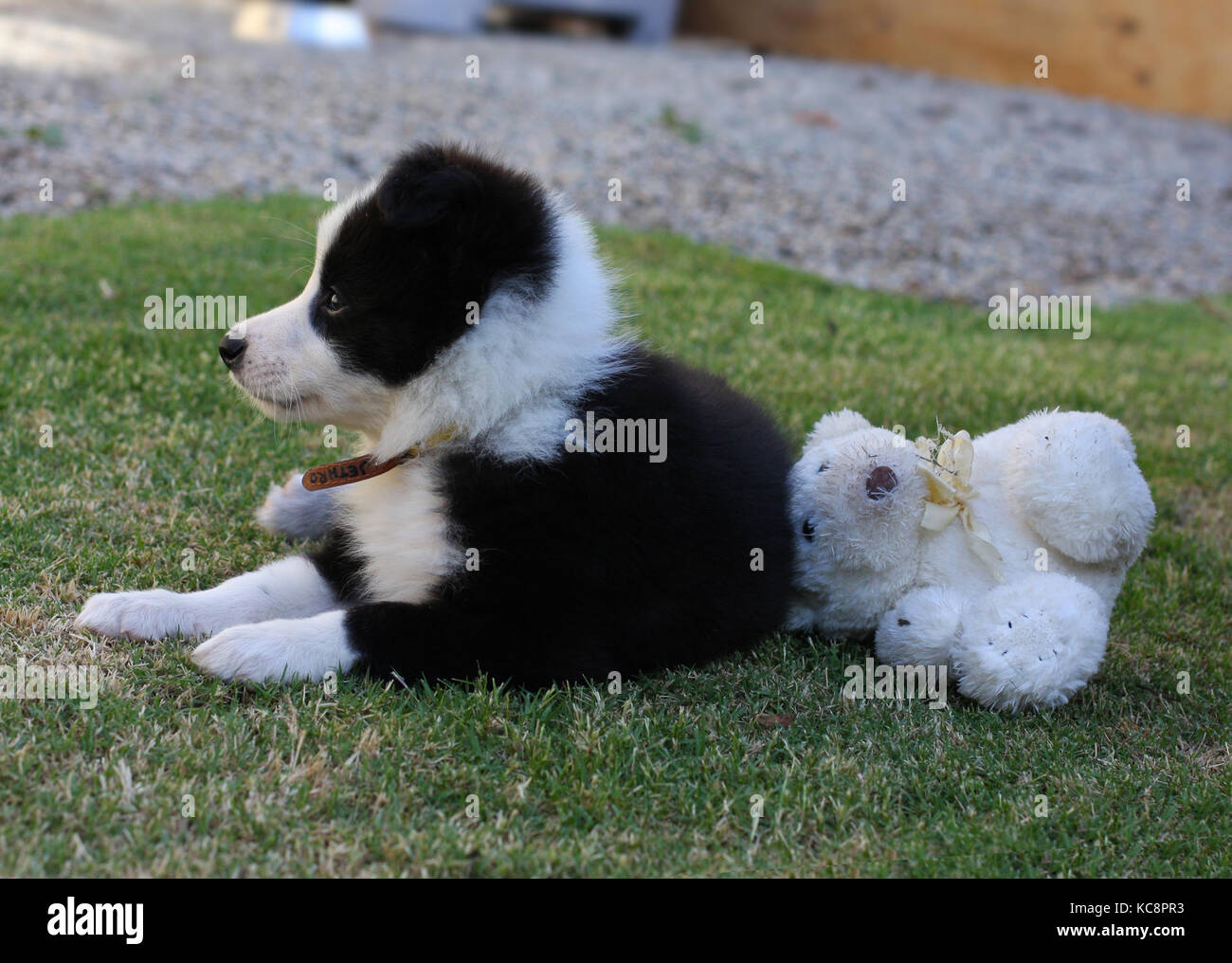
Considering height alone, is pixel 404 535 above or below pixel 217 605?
above

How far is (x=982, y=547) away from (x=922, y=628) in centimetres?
30

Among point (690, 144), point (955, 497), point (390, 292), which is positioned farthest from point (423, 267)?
point (690, 144)

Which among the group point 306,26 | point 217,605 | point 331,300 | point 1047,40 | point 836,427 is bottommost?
point 217,605

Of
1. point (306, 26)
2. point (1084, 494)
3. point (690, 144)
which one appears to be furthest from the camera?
point (306, 26)

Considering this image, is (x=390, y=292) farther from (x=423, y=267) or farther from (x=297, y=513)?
(x=297, y=513)

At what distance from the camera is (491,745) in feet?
8.98

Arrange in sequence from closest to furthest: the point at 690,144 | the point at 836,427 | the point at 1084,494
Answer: the point at 1084,494 → the point at 836,427 → the point at 690,144

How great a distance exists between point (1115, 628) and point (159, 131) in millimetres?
8257

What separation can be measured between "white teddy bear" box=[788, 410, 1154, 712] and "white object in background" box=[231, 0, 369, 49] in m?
12.1

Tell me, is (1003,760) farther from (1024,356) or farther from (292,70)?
(292,70)

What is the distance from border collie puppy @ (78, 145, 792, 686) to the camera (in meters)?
2.88

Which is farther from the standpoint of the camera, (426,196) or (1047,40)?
(1047,40)

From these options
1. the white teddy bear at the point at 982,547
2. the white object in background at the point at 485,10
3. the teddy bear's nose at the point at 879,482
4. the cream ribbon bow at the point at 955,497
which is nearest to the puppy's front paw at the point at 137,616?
the white teddy bear at the point at 982,547

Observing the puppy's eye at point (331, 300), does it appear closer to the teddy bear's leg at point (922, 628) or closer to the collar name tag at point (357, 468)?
the collar name tag at point (357, 468)
